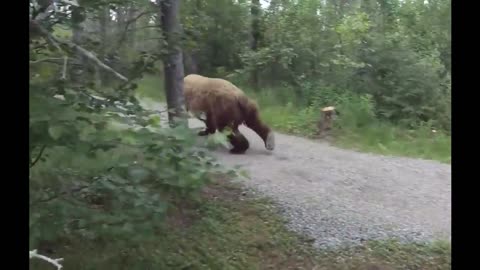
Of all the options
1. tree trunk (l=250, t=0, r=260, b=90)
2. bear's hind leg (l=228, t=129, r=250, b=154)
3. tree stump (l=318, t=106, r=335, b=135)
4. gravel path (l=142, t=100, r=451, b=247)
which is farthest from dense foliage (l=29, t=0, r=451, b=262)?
tree trunk (l=250, t=0, r=260, b=90)

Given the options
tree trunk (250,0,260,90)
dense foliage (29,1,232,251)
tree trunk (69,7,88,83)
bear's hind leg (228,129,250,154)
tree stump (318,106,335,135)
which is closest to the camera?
dense foliage (29,1,232,251)

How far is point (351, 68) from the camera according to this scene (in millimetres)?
13547

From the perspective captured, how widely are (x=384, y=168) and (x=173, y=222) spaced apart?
4.11 metres

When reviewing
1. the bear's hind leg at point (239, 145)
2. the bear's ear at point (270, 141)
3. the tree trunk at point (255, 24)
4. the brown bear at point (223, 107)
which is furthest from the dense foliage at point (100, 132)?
the tree trunk at point (255, 24)

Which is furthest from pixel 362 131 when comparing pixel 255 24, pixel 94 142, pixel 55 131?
pixel 55 131

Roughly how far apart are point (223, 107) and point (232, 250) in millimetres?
3301

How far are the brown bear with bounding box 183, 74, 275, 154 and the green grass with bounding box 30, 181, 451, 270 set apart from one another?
234cm

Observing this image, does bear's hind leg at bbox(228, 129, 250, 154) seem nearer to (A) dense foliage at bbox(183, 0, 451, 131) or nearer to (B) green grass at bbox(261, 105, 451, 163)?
(B) green grass at bbox(261, 105, 451, 163)

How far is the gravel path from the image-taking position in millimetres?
6520

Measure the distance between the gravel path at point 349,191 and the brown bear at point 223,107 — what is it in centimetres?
40

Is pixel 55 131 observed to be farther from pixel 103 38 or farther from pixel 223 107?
pixel 223 107

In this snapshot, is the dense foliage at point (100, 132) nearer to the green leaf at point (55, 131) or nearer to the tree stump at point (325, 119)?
the green leaf at point (55, 131)
